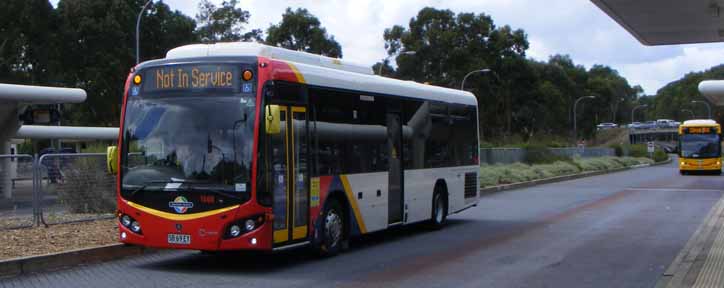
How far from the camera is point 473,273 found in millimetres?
11203

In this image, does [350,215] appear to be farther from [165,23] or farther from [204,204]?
[165,23]

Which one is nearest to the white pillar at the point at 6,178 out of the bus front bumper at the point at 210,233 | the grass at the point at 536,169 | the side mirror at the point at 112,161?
the side mirror at the point at 112,161

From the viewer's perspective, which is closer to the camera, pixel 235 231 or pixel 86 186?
pixel 235 231

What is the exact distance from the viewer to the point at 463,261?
12.4 m

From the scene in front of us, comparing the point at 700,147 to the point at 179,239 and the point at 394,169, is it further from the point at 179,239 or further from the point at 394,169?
the point at 179,239

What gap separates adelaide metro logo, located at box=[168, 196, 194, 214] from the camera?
11.0 m

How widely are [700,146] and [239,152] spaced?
40.9 metres

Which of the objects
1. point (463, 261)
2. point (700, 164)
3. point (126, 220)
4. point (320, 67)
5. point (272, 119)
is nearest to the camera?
point (272, 119)

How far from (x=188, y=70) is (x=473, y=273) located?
479 centimetres

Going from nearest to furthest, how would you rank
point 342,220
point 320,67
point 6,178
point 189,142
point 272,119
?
point 272,119
point 189,142
point 320,67
point 342,220
point 6,178

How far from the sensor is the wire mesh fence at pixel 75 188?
1539 cm

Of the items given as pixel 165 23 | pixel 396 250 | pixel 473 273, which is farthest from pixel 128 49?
pixel 473 273

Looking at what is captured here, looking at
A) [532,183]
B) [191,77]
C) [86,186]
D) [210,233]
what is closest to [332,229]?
[210,233]

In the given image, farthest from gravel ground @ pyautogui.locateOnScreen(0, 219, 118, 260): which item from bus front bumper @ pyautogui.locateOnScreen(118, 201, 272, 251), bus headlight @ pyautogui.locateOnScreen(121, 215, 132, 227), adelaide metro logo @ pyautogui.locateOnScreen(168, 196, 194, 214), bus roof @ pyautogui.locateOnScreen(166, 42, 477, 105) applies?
bus roof @ pyautogui.locateOnScreen(166, 42, 477, 105)
